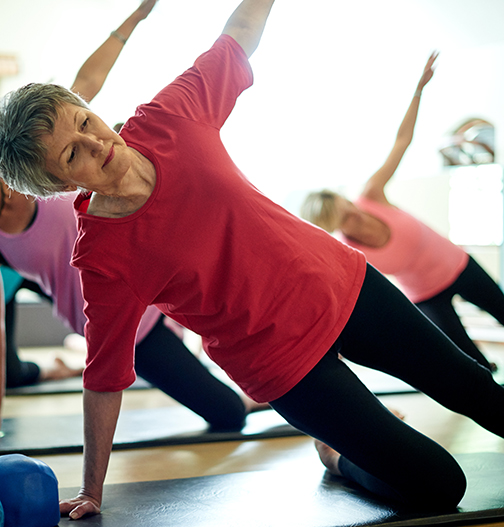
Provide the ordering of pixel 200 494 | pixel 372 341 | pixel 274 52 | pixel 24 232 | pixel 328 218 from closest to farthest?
pixel 372 341
pixel 200 494
pixel 24 232
pixel 328 218
pixel 274 52

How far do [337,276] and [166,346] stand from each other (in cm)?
100

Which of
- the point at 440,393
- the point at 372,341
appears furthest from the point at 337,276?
the point at 440,393

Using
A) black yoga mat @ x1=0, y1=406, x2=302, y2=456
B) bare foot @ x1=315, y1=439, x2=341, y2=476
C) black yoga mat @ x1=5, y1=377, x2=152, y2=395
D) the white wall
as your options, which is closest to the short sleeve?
bare foot @ x1=315, y1=439, x2=341, y2=476

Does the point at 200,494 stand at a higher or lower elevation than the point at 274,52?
lower

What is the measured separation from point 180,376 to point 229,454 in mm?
342

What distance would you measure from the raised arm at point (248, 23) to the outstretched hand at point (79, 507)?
1191 mm

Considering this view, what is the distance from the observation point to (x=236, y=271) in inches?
49.0

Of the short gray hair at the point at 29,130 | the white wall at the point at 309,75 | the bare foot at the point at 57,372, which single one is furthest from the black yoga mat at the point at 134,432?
the white wall at the point at 309,75

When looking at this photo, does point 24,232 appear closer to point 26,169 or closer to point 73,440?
point 73,440

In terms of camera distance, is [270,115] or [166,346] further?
[270,115]

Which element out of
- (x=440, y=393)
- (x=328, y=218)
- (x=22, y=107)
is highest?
(x=22, y=107)

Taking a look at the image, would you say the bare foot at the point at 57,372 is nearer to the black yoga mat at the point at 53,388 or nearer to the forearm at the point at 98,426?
the black yoga mat at the point at 53,388

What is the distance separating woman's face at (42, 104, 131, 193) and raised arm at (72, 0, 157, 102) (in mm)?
808

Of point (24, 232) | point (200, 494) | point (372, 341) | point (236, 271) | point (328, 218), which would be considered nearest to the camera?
point (236, 271)
